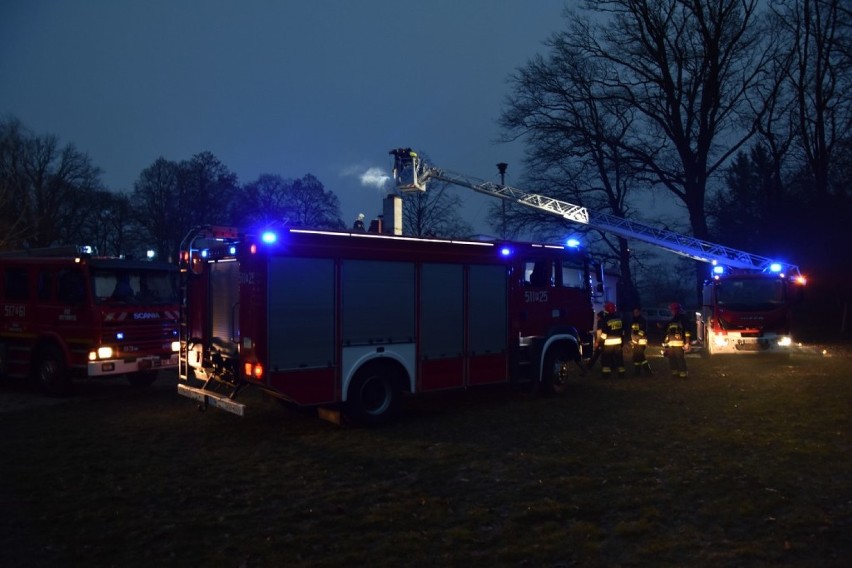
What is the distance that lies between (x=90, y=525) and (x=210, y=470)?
5.59 ft

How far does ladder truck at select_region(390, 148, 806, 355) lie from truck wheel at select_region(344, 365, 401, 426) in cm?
904

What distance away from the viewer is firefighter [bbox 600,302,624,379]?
45.4 ft

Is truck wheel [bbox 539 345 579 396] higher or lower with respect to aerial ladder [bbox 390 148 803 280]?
lower

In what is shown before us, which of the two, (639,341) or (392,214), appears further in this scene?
(639,341)

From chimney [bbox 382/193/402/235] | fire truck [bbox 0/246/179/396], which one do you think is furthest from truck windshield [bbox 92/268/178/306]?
chimney [bbox 382/193/402/235]

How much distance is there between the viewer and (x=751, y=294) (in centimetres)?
1758

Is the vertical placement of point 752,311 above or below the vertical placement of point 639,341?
above

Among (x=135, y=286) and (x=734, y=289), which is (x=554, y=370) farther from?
(x=734, y=289)

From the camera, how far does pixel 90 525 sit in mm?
5277

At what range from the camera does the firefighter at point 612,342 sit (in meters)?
13.8

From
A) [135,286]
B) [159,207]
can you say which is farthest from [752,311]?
[159,207]

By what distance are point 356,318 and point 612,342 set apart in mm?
6984

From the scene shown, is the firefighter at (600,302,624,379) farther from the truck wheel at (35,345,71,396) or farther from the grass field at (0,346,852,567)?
the truck wheel at (35,345,71,396)

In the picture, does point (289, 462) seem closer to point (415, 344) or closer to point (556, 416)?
point (415, 344)
